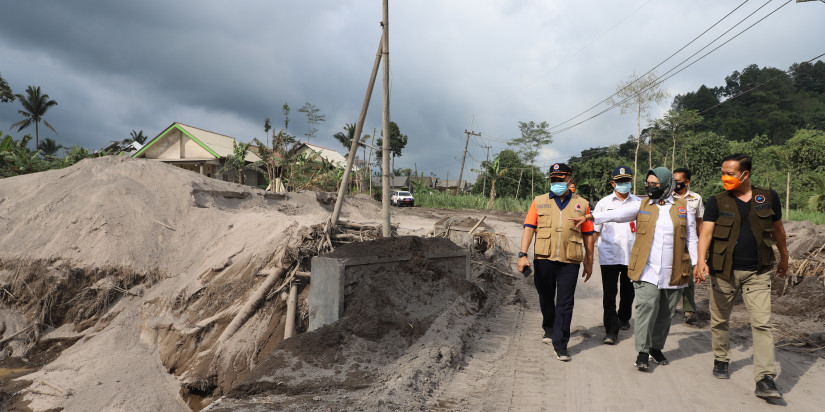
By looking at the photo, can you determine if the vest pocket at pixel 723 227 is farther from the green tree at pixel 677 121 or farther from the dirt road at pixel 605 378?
the green tree at pixel 677 121

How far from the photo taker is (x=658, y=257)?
414 centimetres

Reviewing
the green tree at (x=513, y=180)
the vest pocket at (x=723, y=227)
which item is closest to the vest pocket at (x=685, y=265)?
the vest pocket at (x=723, y=227)

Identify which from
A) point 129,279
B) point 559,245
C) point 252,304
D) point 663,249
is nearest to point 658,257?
point 663,249

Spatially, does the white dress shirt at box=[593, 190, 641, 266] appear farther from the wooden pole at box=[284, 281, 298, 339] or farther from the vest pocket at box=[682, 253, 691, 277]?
the wooden pole at box=[284, 281, 298, 339]

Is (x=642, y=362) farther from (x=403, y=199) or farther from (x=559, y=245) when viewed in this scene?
(x=403, y=199)

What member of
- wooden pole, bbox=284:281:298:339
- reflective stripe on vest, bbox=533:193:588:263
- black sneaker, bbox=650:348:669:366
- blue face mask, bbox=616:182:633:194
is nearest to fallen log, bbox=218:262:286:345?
wooden pole, bbox=284:281:298:339

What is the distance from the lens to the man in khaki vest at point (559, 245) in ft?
14.5

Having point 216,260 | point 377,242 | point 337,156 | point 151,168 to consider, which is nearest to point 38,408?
point 216,260

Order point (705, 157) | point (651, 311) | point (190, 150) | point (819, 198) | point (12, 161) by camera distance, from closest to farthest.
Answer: point (651, 311), point (12, 161), point (819, 198), point (190, 150), point (705, 157)

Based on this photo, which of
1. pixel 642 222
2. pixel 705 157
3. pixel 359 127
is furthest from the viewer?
pixel 705 157

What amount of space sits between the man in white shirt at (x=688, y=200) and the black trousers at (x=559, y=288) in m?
1.30

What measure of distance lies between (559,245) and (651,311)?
3.26ft

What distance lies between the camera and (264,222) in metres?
9.22

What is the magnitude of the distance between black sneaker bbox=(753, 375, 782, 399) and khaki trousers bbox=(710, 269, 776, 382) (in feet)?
0.12
